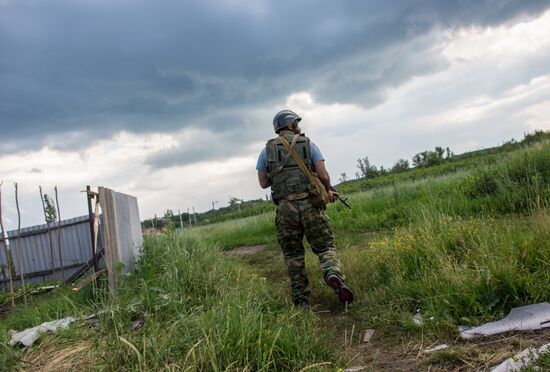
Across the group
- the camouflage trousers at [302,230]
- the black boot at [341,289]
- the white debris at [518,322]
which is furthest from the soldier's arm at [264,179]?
the white debris at [518,322]

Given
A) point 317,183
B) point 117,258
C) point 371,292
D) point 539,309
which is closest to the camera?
point 539,309

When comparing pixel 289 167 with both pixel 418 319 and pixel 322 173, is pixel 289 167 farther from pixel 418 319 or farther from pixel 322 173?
pixel 418 319

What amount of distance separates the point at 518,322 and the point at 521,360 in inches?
30.8

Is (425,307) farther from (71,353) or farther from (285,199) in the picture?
(71,353)

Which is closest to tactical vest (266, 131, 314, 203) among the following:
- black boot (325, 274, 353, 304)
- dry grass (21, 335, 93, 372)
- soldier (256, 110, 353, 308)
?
soldier (256, 110, 353, 308)

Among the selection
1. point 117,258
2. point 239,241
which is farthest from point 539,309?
point 239,241

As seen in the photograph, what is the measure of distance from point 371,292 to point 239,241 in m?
8.37

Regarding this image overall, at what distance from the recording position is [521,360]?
7.92 ft

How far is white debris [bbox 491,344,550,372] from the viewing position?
7.84 feet

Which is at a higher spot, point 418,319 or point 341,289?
point 341,289

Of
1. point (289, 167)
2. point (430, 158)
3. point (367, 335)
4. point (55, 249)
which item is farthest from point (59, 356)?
point (430, 158)

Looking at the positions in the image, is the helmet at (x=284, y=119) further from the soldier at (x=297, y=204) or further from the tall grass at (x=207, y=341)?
the tall grass at (x=207, y=341)

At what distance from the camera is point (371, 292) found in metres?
4.54

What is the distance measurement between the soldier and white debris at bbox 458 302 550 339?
1.81 m
